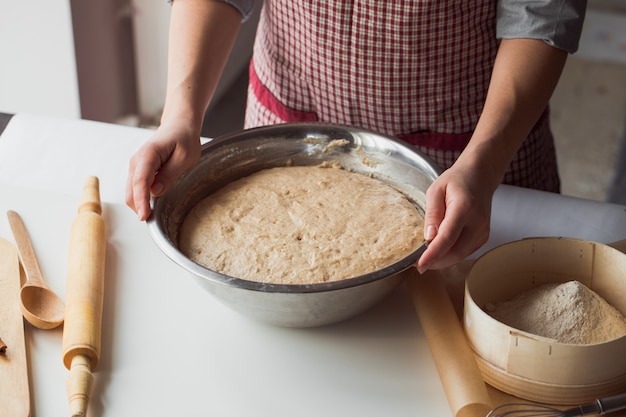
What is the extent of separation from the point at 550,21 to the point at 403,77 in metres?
0.25

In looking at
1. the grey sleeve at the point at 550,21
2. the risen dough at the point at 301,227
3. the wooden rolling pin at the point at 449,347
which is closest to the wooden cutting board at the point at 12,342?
the risen dough at the point at 301,227

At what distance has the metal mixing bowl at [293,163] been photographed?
2.77 ft

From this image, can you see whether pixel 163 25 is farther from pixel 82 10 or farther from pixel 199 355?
pixel 199 355

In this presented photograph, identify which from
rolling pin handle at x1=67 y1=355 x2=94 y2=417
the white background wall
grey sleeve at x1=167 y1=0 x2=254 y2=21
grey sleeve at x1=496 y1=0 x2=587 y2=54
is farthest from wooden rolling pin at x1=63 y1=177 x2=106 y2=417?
the white background wall

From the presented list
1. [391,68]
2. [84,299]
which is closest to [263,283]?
[84,299]

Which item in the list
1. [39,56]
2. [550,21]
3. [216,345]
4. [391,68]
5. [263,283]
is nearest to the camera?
[263,283]

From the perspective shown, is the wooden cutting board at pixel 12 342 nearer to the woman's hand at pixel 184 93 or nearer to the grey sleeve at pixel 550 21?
the woman's hand at pixel 184 93

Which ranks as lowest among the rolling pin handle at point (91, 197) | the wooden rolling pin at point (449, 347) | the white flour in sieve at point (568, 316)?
the rolling pin handle at point (91, 197)

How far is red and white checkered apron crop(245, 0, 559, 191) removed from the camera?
1.20 m

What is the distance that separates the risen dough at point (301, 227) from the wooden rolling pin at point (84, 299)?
0.12 metres

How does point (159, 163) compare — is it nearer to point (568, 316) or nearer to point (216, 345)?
point (216, 345)

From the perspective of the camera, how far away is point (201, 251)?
98 cm

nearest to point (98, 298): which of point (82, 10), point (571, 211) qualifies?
point (571, 211)

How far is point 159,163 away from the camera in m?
1.02
